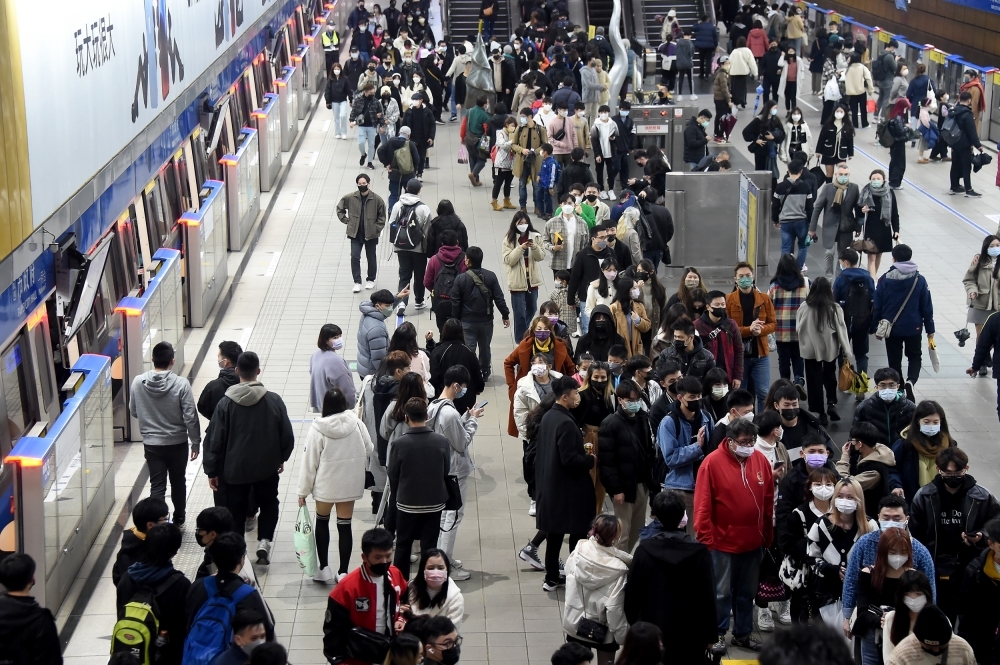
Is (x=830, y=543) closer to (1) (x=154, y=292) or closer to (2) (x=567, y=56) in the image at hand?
(1) (x=154, y=292)

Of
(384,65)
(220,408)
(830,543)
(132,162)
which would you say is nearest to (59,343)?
(220,408)

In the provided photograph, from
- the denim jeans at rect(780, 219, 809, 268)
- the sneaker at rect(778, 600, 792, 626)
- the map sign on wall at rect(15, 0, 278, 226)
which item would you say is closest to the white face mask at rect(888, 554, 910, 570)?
the sneaker at rect(778, 600, 792, 626)

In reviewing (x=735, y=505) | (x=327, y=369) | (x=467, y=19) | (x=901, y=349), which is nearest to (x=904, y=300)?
(x=901, y=349)

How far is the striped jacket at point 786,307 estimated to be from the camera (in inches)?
469

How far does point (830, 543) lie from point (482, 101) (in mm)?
14171

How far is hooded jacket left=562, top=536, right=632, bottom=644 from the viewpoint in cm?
725

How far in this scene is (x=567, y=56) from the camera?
2622 cm

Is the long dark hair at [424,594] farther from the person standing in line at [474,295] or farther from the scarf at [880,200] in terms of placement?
the scarf at [880,200]

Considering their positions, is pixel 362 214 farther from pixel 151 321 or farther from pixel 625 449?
pixel 625 449

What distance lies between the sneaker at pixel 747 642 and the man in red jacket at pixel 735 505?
0.84ft

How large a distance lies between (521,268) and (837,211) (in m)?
4.12

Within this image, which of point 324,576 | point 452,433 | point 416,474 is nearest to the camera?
point 416,474

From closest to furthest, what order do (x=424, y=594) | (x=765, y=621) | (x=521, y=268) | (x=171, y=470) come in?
(x=424, y=594), (x=765, y=621), (x=171, y=470), (x=521, y=268)

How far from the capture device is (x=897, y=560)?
23.4 ft
